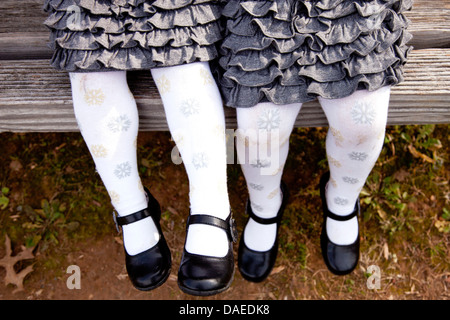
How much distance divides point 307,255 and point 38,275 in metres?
1.34

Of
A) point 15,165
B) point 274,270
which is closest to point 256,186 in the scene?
point 274,270

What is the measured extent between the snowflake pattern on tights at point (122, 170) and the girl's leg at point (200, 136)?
0.20 meters

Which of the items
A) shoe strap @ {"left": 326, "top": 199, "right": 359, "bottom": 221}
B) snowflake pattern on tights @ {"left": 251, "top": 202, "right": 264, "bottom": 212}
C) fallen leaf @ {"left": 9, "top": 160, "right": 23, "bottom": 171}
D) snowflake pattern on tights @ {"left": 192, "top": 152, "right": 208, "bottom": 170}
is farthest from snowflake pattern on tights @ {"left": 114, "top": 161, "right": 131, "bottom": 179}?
fallen leaf @ {"left": 9, "top": 160, "right": 23, "bottom": 171}

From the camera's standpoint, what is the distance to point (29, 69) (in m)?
1.41

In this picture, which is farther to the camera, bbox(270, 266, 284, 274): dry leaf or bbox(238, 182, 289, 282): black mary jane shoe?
bbox(270, 266, 284, 274): dry leaf

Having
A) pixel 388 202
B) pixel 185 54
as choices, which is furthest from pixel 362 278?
pixel 185 54

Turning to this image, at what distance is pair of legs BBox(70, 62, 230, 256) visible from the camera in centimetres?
121

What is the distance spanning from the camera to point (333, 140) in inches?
53.0

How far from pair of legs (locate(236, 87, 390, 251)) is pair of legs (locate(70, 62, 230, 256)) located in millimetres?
114

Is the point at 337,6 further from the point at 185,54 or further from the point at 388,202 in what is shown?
the point at 388,202

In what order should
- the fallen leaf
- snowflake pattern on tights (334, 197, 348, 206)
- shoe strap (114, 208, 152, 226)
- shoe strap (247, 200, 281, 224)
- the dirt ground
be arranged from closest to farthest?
shoe strap (114, 208, 152, 226), snowflake pattern on tights (334, 197, 348, 206), shoe strap (247, 200, 281, 224), the dirt ground, the fallen leaf

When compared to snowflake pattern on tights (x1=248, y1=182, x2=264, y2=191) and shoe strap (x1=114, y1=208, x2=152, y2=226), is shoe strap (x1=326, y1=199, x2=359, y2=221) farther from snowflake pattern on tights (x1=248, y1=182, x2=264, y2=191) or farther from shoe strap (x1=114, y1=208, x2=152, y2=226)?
shoe strap (x1=114, y1=208, x2=152, y2=226)

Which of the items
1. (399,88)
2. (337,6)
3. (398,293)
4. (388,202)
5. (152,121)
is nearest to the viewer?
(337,6)

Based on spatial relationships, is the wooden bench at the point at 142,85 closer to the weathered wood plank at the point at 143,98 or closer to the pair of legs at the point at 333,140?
the weathered wood plank at the point at 143,98
